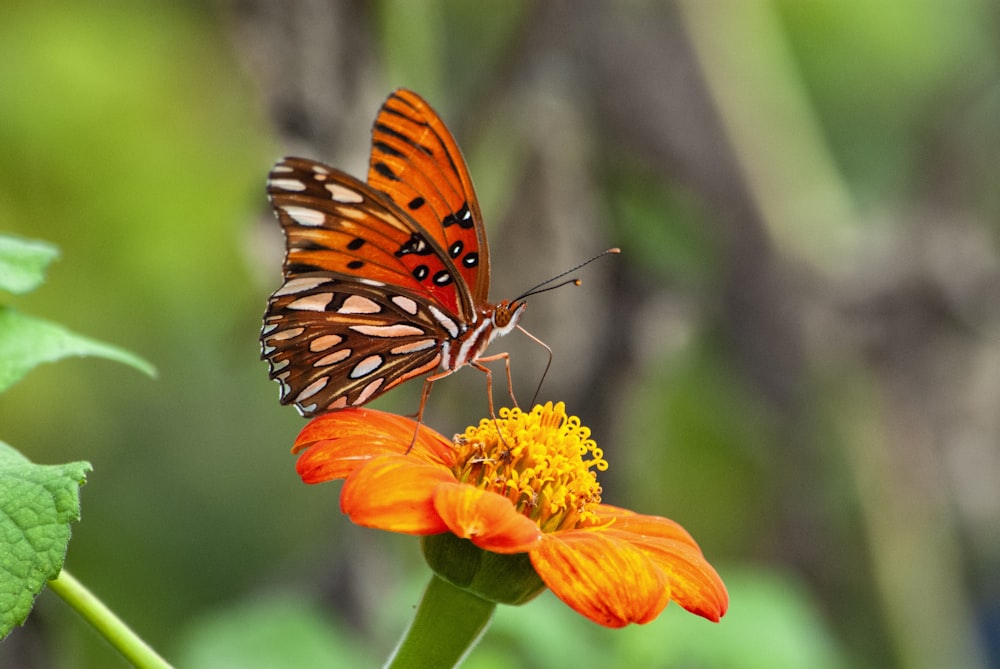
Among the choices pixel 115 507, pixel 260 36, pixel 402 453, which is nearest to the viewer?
pixel 402 453

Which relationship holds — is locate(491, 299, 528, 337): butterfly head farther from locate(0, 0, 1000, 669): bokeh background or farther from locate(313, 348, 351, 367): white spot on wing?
locate(0, 0, 1000, 669): bokeh background

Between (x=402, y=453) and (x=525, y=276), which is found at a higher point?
(x=525, y=276)

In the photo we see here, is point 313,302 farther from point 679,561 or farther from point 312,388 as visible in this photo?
point 679,561

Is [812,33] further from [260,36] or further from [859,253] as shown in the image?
[260,36]

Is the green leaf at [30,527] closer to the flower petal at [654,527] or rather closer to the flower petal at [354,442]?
the flower petal at [354,442]

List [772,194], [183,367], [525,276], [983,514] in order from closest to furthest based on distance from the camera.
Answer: [525,276]
[772,194]
[983,514]
[183,367]

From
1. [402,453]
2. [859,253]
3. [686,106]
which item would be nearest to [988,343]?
→ [859,253]
